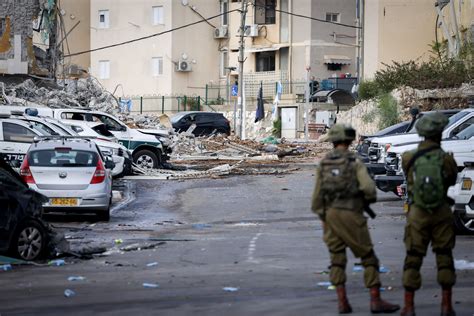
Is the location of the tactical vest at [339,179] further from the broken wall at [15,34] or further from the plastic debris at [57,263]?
the broken wall at [15,34]

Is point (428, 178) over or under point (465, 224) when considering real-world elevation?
over

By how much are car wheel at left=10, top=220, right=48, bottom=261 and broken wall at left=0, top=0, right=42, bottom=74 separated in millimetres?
25704

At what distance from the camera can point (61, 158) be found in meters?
20.3

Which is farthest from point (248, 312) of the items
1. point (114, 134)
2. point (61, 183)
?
point (114, 134)

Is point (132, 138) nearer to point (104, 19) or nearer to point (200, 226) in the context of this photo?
point (200, 226)

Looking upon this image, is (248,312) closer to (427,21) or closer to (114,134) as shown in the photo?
(114,134)

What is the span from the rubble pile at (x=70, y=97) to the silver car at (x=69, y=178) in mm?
17048

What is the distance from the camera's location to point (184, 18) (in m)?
71.8

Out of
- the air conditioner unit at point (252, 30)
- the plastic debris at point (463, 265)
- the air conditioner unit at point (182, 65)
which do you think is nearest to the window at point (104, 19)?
the air conditioner unit at point (182, 65)

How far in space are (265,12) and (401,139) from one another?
1864 inches

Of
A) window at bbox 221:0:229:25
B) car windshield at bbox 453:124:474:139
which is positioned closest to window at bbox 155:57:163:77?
window at bbox 221:0:229:25

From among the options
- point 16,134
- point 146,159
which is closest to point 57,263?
point 16,134

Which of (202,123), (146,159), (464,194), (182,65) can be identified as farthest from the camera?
(182,65)

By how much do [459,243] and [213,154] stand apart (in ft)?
82.9
